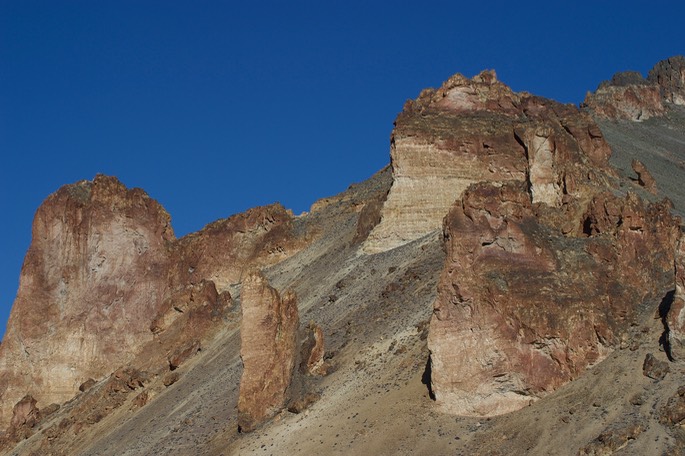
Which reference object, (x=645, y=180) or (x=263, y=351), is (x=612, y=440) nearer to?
(x=263, y=351)

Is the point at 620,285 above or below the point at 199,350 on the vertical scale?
below

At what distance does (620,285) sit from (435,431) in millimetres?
6991

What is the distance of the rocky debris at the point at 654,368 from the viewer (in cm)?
3383

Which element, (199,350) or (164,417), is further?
(199,350)

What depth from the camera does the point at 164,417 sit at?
52375 mm

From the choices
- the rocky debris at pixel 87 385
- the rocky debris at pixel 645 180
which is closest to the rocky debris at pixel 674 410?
the rocky debris at pixel 645 180

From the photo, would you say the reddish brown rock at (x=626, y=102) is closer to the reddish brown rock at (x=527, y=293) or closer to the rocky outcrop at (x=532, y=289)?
the rocky outcrop at (x=532, y=289)

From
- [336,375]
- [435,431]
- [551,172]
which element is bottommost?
[435,431]

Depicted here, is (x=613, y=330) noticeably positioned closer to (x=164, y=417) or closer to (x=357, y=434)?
(x=357, y=434)

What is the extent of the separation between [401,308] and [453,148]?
14734 millimetres

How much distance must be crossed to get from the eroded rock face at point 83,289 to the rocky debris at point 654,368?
129ft

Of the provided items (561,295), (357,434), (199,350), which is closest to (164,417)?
(199,350)

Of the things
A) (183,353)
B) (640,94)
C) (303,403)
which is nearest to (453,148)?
(183,353)

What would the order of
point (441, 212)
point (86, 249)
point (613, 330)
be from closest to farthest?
point (613, 330) → point (441, 212) → point (86, 249)
